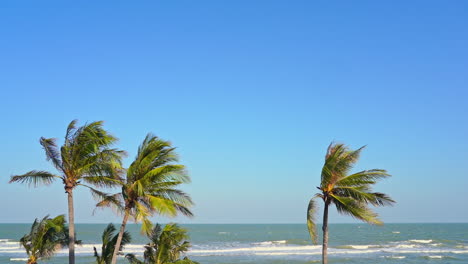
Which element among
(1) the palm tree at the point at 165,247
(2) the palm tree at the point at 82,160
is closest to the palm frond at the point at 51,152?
(2) the palm tree at the point at 82,160

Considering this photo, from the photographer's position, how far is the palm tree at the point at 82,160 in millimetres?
12031

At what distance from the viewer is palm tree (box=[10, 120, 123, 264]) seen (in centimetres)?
1203

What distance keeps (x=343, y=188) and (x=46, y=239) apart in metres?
8.88

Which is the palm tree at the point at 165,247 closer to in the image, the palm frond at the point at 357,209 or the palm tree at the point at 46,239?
the palm tree at the point at 46,239

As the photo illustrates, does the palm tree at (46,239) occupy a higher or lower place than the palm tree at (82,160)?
lower

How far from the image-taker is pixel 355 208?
12172 millimetres

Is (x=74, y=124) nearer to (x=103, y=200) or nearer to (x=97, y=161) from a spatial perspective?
(x=97, y=161)

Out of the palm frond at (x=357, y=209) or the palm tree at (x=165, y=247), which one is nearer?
the palm frond at (x=357, y=209)

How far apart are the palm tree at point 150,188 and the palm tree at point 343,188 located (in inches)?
137

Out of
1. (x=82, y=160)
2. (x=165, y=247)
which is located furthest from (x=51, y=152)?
(x=165, y=247)

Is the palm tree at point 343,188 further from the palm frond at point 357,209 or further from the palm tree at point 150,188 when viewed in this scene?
the palm tree at point 150,188

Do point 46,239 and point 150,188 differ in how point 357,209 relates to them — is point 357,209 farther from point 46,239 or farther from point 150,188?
point 46,239

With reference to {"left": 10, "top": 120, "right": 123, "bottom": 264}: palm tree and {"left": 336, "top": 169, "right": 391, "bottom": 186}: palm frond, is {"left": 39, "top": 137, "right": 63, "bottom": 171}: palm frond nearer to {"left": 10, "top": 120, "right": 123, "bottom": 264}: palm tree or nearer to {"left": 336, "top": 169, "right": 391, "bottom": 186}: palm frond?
{"left": 10, "top": 120, "right": 123, "bottom": 264}: palm tree

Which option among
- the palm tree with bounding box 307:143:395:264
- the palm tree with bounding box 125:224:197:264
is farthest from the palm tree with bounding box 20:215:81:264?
the palm tree with bounding box 307:143:395:264
